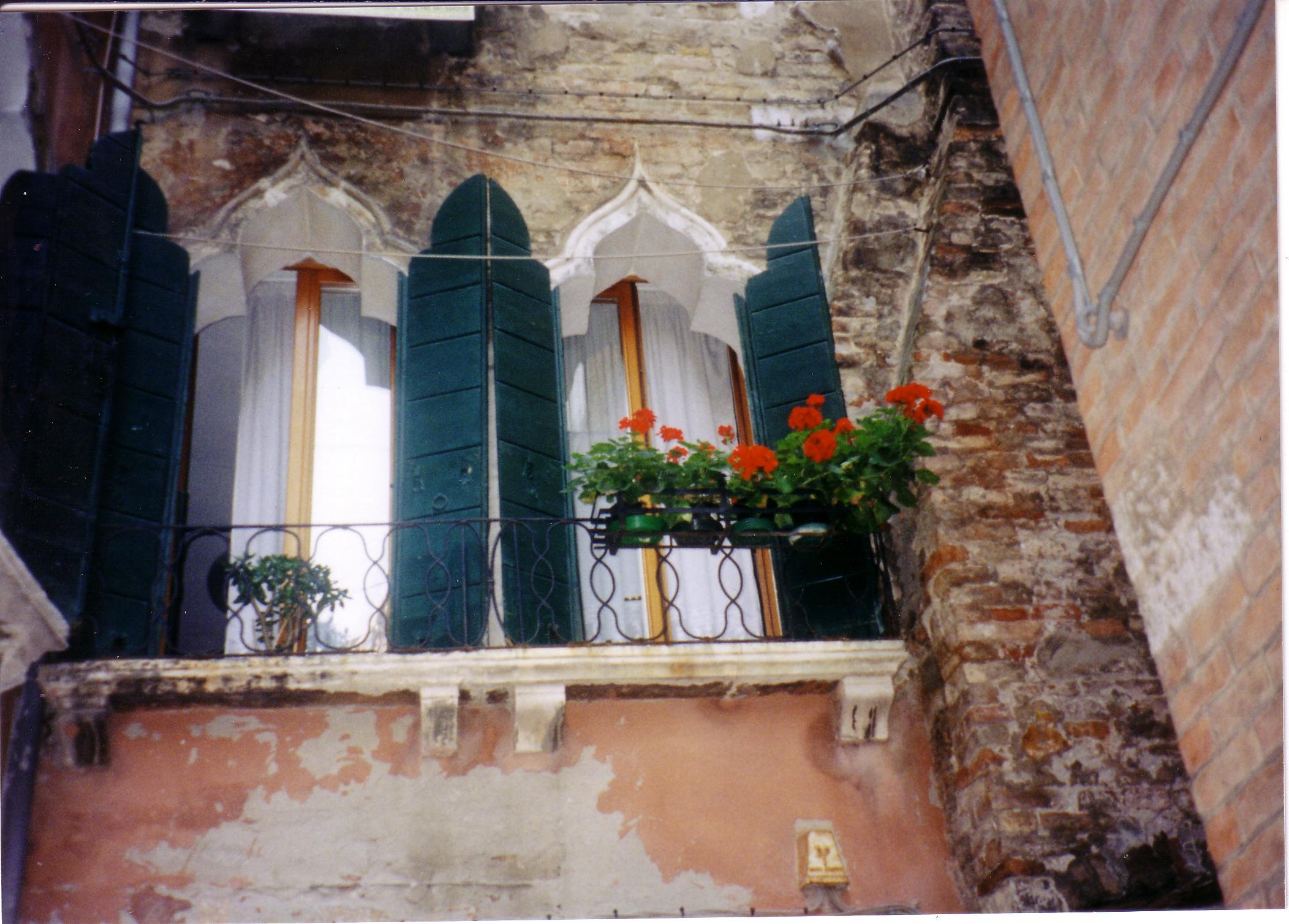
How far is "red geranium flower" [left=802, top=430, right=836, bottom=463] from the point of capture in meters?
5.00

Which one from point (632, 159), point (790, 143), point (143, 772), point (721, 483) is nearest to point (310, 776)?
point (143, 772)

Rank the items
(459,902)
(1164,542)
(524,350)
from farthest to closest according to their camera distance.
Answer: (524,350) < (459,902) < (1164,542)

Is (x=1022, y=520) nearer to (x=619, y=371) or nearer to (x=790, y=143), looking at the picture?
(x=619, y=371)

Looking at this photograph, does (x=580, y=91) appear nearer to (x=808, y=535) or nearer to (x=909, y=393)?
(x=909, y=393)

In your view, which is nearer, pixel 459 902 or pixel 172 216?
pixel 459 902

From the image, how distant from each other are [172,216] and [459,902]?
3.40m

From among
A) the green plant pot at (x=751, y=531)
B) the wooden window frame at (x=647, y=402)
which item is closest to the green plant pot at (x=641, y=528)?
the wooden window frame at (x=647, y=402)

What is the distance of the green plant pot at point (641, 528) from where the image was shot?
503cm

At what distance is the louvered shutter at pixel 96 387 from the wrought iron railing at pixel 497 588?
0.06 ft

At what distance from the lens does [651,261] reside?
654cm

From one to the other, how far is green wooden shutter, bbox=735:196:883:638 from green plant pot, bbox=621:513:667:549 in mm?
581

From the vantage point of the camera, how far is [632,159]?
6.64 metres

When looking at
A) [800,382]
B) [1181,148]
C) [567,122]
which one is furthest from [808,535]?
[567,122]

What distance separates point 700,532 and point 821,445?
55 centimetres
